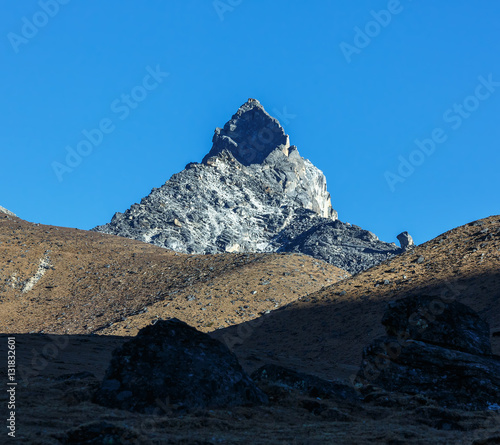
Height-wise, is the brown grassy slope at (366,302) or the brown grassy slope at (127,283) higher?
the brown grassy slope at (127,283)

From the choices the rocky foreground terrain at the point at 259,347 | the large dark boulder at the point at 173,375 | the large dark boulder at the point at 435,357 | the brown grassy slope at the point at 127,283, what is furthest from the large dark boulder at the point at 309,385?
the brown grassy slope at the point at 127,283

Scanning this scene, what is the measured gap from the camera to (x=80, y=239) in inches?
3063

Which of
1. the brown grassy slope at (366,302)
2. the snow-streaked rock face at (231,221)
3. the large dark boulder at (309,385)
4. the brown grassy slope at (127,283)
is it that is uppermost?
the snow-streaked rock face at (231,221)

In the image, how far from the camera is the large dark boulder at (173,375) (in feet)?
45.4


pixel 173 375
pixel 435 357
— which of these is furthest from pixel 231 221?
pixel 173 375

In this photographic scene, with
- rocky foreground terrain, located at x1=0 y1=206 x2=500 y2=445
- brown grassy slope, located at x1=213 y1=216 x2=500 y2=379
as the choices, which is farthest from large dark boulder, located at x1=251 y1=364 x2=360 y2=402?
brown grassy slope, located at x1=213 y1=216 x2=500 y2=379

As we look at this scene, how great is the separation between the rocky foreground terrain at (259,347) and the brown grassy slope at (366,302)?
0.47 ft

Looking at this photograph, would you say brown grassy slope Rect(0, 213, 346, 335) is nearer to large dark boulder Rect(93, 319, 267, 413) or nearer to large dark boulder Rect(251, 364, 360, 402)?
large dark boulder Rect(251, 364, 360, 402)

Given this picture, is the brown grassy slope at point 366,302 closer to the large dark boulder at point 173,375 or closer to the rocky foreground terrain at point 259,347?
the rocky foreground terrain at point 259,347

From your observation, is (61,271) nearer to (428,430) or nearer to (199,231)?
(428,430)

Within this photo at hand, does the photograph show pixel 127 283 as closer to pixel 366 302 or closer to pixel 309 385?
pixel 366 302

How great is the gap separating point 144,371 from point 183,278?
1898 inches

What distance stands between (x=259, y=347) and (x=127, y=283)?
28.2 m

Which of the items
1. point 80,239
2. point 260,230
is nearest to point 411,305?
point 80,239
